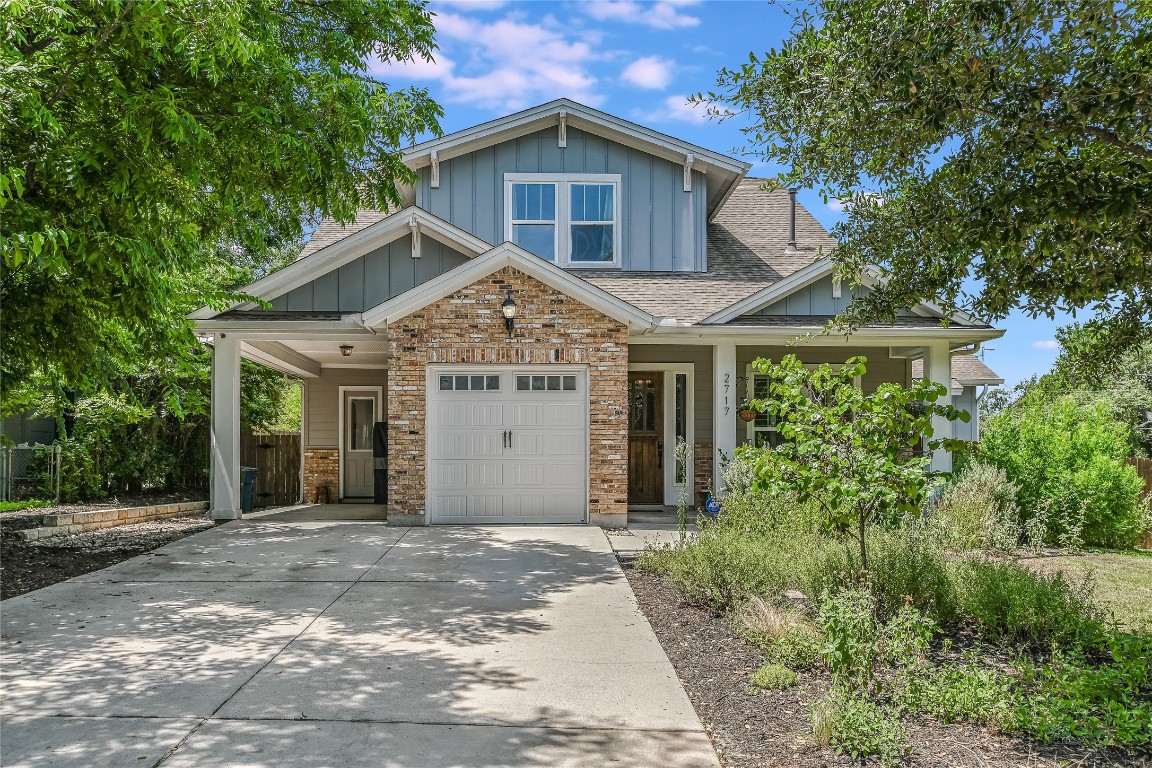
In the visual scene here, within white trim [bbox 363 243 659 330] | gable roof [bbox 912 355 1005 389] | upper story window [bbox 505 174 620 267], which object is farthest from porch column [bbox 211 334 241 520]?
gable roof [bbox 912 355 1005 389]

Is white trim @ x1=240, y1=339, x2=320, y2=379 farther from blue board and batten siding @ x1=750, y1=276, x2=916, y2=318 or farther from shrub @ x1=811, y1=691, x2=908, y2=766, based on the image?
shrub @ x1=811, y1=691, x2=908, y2=766

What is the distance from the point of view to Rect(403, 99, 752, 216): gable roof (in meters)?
13.9

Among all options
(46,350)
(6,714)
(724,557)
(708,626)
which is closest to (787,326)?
(724,557)

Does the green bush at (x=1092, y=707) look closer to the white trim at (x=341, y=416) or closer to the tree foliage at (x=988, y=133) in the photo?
the tree foliage at (x=988, y=133)

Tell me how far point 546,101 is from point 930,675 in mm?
11642

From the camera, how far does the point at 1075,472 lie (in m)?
11.0

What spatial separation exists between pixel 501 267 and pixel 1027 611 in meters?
7.89

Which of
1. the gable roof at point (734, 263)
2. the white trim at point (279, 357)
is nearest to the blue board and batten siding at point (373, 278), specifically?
the white trim at point (279, 357)

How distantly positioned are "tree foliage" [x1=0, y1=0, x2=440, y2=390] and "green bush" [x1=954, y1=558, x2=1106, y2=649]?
7.18m

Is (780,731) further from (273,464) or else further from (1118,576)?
(273,464)

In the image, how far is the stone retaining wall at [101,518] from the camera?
34.1ft

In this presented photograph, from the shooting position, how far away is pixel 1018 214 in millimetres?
4219

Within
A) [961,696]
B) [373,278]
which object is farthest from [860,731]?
[373,278]

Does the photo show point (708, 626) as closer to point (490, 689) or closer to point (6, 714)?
point (490, 689)
